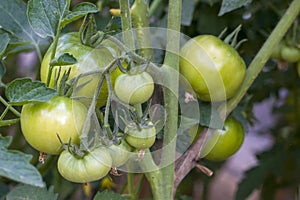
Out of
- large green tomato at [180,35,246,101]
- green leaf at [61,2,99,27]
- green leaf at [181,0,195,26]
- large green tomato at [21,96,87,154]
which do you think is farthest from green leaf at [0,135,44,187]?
green leaf at [181,0,195,26]

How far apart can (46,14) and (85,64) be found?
0.07 m

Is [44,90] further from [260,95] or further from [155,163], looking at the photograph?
[260,95]

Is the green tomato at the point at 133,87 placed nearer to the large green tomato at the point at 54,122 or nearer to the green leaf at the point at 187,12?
the large green tomato at the point at 54,122

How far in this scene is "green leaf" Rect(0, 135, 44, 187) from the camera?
1.52 ft

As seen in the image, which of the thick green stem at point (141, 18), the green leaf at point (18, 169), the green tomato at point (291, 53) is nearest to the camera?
the green leaf at point (18, 169)

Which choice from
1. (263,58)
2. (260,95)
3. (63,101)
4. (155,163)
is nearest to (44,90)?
(63,101)

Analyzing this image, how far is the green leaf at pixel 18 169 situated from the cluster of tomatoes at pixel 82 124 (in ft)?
0.17

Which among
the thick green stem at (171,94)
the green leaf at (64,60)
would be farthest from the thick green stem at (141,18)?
the green leaf at (64,60)

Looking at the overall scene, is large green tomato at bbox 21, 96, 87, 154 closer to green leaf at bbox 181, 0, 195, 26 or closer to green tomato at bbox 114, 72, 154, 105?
green tomato at bbox 114, 72, 154, 105

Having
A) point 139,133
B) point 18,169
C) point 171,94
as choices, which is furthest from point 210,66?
point 18,169

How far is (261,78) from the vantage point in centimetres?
98

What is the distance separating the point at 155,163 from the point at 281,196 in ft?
4.92

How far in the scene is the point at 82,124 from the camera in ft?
1.80

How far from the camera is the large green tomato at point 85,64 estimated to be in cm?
→ 57
